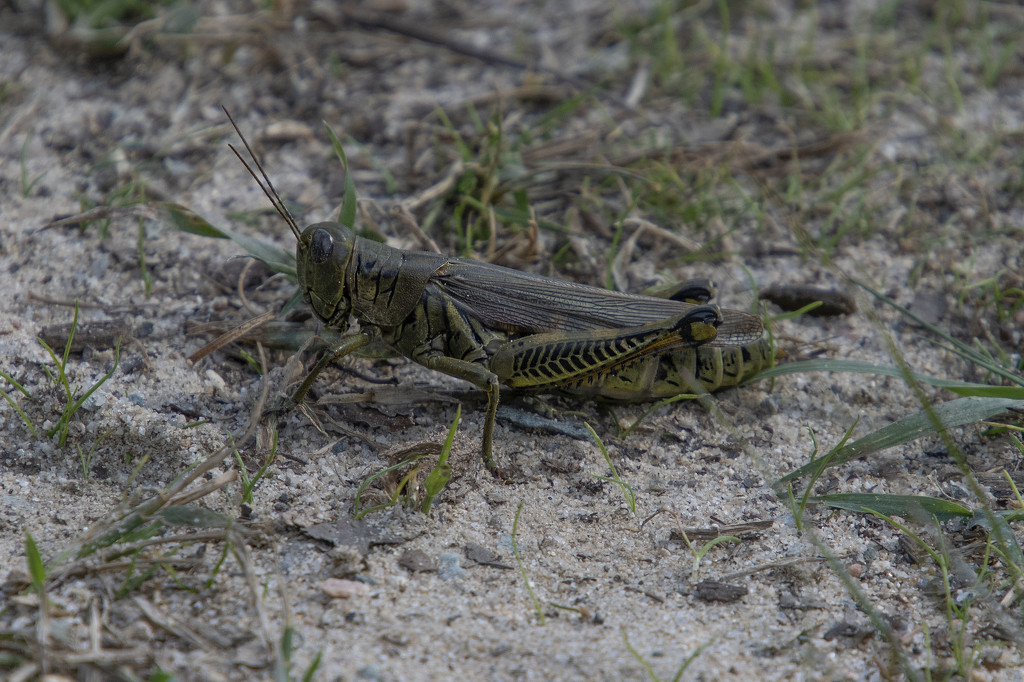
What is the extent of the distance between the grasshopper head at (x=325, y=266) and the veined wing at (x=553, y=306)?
29 cm

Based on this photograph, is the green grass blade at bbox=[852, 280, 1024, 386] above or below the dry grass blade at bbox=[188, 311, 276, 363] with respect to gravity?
below

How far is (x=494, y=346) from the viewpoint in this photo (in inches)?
95.5

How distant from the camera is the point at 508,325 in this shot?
2.44 metres

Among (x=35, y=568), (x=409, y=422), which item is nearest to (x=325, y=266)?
(x=409, y=422)

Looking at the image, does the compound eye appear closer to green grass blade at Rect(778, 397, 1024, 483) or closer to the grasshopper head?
the grasshopper head

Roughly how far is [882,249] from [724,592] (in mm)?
1949

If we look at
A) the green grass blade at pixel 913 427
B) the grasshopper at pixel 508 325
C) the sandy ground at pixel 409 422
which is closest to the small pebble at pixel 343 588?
the sandy ground at pixel 409 422

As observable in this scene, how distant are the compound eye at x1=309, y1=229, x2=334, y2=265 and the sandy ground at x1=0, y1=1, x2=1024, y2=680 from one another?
41 cm

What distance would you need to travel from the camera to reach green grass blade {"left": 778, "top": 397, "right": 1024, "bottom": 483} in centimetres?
226

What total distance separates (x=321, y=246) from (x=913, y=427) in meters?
1.86

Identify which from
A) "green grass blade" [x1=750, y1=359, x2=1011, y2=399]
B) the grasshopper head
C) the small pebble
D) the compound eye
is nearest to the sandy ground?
the small pebble

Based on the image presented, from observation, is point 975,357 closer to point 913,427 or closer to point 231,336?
point 913,427

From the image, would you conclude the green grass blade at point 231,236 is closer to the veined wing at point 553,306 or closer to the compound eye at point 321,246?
the compound eye at point 321,246

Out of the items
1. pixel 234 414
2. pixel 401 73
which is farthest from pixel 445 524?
pixel 401 73
